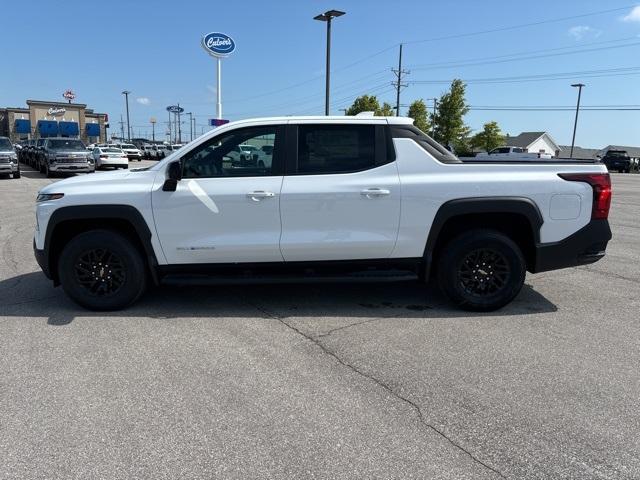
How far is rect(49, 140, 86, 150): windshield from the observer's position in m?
22.9

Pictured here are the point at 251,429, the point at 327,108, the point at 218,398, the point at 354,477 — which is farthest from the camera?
the point at 327,108

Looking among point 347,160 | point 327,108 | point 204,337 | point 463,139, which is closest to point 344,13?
point 327,108

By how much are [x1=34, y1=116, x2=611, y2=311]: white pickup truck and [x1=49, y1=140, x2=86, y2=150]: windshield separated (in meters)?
20.4

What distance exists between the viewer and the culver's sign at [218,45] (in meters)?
20.3

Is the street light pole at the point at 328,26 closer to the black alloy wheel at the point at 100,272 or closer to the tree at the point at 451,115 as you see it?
the black alloy wheel at the point at 100,272

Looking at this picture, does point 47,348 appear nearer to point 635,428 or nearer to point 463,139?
point 635,428

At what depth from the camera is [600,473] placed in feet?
8.57

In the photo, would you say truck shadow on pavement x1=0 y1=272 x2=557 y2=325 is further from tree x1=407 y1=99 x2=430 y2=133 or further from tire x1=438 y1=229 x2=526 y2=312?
tree x1=407 y1=99 x2=430 y2=133

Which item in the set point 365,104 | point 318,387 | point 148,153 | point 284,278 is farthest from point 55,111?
point 318,387

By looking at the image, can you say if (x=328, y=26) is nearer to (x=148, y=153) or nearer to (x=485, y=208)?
(x=485, y=208)

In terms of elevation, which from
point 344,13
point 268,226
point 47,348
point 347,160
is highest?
point 344,13

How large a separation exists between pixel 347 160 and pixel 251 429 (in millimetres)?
2736

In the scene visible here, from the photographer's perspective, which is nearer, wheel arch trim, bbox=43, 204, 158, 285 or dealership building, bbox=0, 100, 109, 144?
wheel arch trim, bbox=43, 204, 158, 285

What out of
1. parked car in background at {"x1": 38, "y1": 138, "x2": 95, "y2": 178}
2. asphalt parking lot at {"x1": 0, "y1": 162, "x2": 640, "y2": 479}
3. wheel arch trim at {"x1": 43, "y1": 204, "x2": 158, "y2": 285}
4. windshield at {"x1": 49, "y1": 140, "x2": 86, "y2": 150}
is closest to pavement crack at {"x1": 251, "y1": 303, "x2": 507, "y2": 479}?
asphalt parking lot at {"x1": 0, "y1": 162, "x2": 640, "y2": 479}
